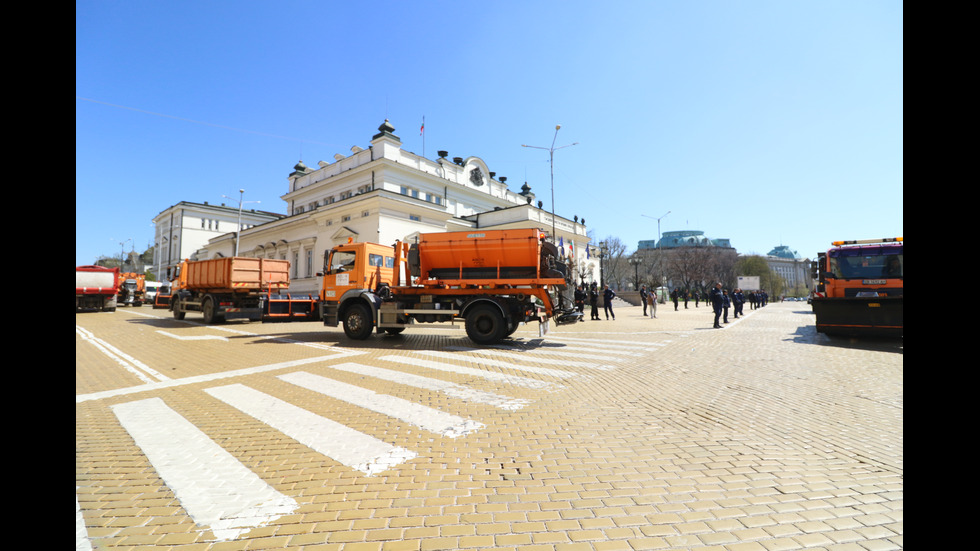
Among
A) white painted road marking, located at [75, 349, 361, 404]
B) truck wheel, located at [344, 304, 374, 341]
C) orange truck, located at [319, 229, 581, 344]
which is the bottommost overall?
white painted road marking, located at [75, 349, 361, 404]

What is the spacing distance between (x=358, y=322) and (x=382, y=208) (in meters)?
20.2

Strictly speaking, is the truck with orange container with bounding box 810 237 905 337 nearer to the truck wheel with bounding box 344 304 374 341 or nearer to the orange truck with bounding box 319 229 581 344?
the orange truck with bounding box 319 229 581 344

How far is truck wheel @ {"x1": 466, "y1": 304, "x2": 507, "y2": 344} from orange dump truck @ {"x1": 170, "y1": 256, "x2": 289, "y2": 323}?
1129cm

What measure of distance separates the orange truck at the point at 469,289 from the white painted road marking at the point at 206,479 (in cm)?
702

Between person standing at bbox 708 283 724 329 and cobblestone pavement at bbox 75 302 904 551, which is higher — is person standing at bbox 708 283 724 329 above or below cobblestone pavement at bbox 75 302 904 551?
above

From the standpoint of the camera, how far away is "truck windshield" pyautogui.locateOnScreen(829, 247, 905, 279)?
11.0m

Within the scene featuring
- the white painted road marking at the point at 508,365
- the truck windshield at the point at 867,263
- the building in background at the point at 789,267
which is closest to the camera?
the white painted road marking at the point at 508,365

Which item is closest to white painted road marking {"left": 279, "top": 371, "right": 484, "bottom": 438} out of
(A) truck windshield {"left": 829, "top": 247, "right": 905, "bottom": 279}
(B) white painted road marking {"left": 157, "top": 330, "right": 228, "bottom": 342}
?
(B) white painted road marking {"left": 157, "top": 330, "right": 228, "bottom": 342}

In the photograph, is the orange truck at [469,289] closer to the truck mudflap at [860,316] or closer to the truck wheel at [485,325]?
the truck wheel at [485,325]

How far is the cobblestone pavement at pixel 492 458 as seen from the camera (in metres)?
2.38

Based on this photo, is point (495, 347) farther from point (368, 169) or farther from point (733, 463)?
point (368, 169)

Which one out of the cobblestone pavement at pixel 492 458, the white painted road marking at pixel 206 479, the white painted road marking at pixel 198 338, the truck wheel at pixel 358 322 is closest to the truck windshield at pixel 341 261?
the truck wheel at pixel 358 322

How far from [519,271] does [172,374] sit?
7.90 meters
